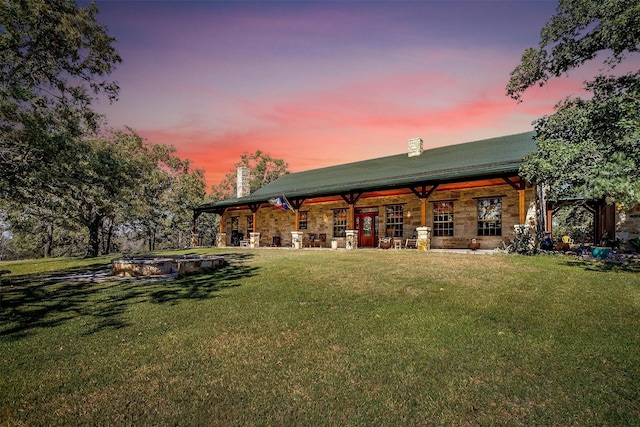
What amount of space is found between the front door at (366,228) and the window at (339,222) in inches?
34.4

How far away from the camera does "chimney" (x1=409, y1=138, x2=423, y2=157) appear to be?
65.9 ft

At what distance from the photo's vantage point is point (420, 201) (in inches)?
635

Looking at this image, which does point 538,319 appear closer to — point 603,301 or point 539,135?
point 603,301

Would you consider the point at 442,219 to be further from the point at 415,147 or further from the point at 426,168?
the point at 415,147

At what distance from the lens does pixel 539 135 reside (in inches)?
440

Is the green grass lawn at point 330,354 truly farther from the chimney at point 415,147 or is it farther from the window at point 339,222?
the chimney at point 415,147

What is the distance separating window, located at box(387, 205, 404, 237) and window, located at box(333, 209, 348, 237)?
289 centimetres

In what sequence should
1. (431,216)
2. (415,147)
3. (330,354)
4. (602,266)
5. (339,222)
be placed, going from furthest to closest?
(415,147), (339,222), (431,216), (602,266), (330,354)

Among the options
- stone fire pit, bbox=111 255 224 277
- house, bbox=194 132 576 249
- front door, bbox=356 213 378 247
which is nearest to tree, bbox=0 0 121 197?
stone fire pit, bbox=111 255 224 277

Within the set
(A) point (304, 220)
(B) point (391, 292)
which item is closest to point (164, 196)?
(A) point (304, 220)

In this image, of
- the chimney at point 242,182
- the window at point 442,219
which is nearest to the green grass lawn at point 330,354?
the window at point 442,219

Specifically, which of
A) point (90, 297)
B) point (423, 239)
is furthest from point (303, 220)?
point (90, 297)

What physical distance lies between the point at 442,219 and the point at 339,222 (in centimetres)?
627

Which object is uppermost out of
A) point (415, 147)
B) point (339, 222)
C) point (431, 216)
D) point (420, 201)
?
point (415, 147)
